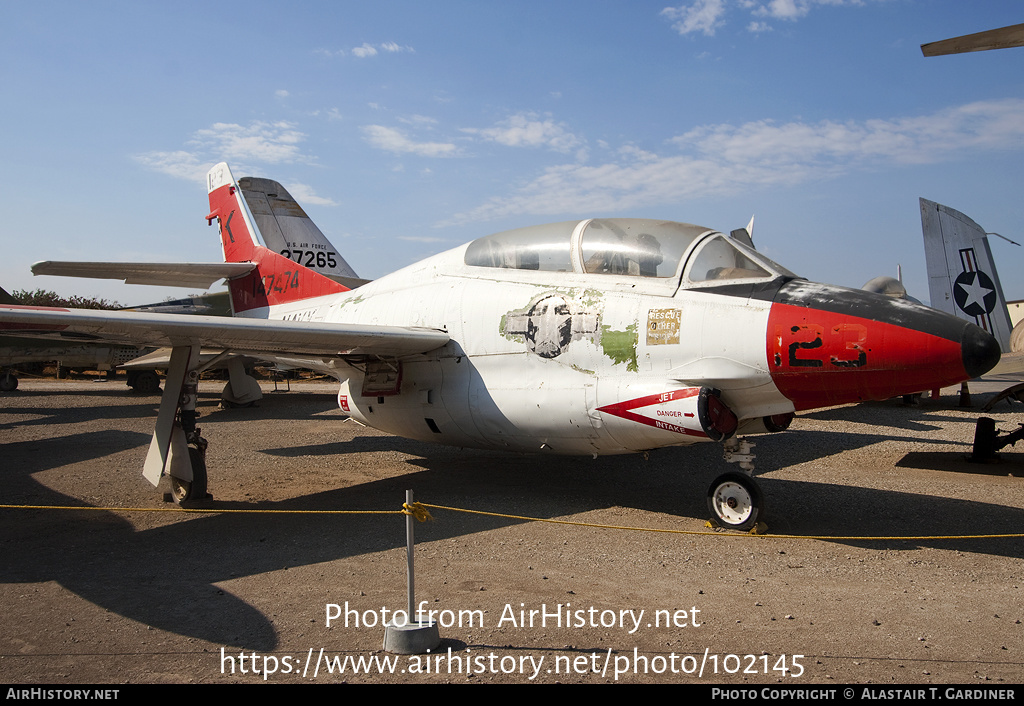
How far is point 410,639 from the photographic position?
3.72 meters

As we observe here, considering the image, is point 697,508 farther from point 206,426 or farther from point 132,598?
point 206,426

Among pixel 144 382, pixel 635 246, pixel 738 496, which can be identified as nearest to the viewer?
pixel 738 496

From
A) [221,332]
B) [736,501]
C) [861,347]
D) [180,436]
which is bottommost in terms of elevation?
[736,501]

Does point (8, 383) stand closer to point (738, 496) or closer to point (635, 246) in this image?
point (635, 246)

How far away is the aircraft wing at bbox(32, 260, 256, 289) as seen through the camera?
10703mm

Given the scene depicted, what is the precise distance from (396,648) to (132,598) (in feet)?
7.75

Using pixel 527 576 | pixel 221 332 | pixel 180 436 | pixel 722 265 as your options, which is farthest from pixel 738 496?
pixel 180 436

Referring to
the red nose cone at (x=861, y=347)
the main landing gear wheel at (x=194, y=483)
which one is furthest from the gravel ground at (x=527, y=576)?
the red nose cone at (x=861, y=347)

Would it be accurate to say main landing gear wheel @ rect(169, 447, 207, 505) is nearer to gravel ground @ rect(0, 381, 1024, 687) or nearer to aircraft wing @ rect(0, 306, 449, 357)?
gravel ground @ rect(0, 381, 1024, 687)

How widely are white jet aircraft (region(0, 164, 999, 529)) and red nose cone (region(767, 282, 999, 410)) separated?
0.01 metres

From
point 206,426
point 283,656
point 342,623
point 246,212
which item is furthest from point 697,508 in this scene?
point 206,426

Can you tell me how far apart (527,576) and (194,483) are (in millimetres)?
4463

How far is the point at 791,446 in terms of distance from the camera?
11727 millimetres

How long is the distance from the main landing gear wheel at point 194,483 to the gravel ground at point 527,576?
1.13 ft
